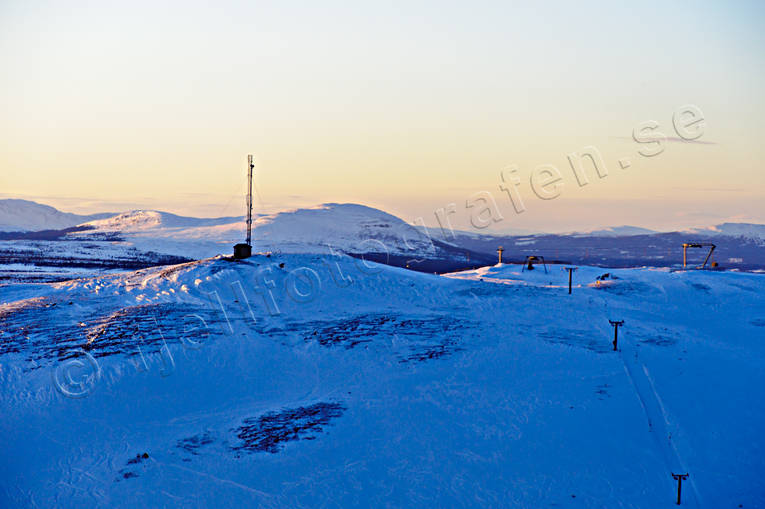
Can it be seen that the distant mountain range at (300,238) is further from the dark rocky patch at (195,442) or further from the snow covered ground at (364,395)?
the dark rocky patch at (195,442)

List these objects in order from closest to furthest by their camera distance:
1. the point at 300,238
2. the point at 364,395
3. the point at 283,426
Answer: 1. the point at 283,426
2. the point at 364,395
3. the point at 300,238

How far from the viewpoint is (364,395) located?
78.3ft

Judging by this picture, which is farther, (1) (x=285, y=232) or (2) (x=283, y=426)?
(1) (x=285, y=232)

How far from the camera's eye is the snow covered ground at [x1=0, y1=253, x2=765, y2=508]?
17438mm

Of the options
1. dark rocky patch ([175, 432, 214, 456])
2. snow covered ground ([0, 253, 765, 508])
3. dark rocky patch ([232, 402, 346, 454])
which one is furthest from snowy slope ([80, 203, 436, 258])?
dark rocky patch ([175, 432, 214, 456])

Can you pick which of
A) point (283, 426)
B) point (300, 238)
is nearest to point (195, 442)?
point (283, 426)

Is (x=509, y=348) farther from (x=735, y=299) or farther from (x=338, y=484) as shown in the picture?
(x=735, y=299)

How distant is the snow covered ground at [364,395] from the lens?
1744cm

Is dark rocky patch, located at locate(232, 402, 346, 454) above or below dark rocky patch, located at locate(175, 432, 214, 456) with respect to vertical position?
above

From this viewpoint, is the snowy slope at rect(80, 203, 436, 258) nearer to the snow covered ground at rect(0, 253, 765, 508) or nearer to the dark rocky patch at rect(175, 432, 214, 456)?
the snow covered ground at rect(0, 253, 765, 508)

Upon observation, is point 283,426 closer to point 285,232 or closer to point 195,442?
point 195,442

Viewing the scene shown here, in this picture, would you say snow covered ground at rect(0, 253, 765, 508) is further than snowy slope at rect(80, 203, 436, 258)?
No

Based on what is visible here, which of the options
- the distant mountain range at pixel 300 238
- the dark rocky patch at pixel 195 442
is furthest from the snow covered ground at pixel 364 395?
the distant mountain range at pixel 300 238

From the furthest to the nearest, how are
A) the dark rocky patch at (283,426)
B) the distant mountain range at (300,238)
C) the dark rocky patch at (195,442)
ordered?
the distant mountain range at (300,238) → the dark rocky patch at (283,426) → the dark rocky patch at (195,442)
